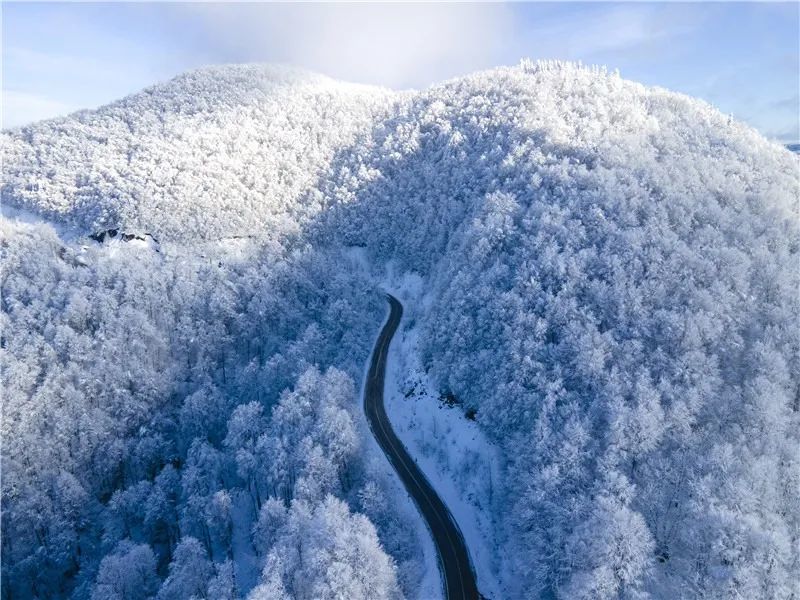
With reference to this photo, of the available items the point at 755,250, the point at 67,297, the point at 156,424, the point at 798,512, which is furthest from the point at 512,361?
the point at 67,297

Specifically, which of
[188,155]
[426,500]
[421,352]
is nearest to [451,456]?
[426,500]

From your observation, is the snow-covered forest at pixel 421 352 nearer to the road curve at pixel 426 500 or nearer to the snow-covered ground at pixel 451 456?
the snow-covered ground at pixel 451 456

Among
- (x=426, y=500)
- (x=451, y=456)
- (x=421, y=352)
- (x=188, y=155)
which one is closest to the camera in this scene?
(x=426, y=500)

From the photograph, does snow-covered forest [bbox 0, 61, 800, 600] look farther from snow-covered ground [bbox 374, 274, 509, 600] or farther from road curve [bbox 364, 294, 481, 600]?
road curve [bbox 364, 294, 481, 600]

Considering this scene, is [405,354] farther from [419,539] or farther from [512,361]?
[419,539]

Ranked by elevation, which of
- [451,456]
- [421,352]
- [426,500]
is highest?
[421,352]

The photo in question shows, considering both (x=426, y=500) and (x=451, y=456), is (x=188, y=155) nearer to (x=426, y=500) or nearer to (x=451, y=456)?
(x=451, y=456)
